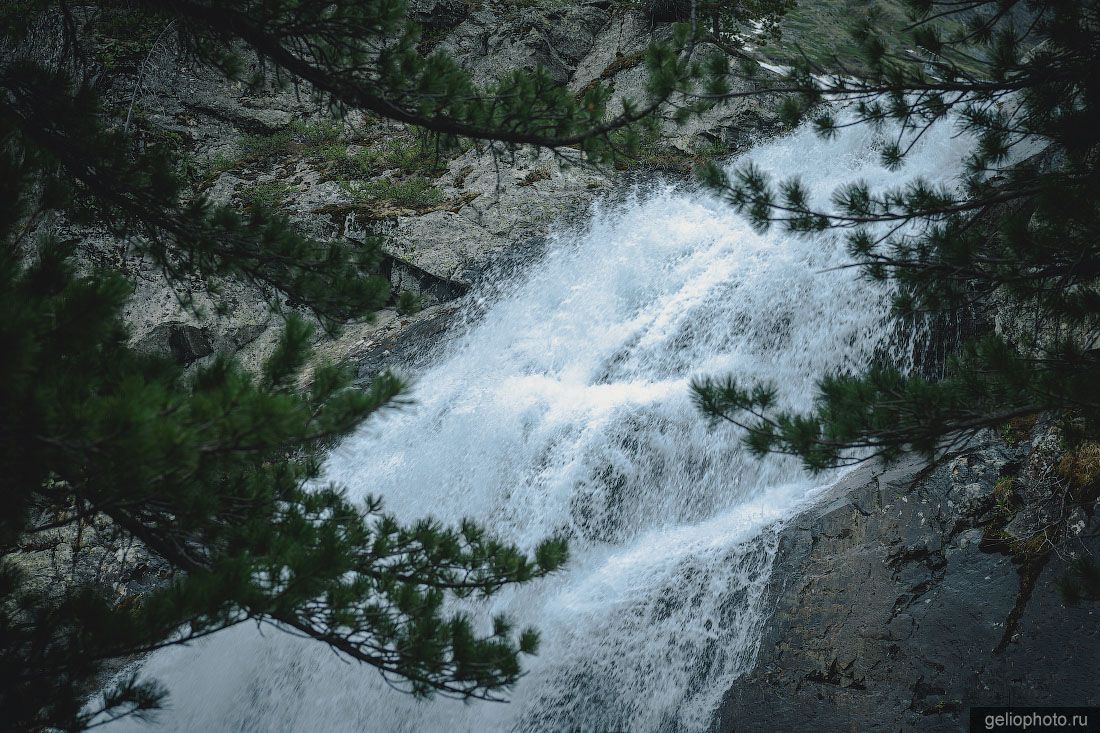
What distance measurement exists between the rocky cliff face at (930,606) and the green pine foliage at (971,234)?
40.1 inches

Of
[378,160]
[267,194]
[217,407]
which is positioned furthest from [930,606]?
[267,194]

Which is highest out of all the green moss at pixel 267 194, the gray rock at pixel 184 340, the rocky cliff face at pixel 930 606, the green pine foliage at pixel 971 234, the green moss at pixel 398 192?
the green moss at pixel 267 194

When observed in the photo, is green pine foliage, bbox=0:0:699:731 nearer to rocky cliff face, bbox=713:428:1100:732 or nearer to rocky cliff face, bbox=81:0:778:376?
rocky cliff face, bbox=713:428:1100:732

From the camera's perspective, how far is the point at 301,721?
19.4ft

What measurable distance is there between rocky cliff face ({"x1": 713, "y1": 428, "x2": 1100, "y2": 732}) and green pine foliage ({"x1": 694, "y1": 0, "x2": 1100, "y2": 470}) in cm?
102

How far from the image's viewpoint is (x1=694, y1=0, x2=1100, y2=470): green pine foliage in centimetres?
325

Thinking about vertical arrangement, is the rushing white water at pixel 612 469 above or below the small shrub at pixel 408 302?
below

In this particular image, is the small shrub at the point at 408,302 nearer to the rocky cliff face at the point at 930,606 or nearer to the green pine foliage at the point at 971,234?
the green pine foliage at the point at 971,234

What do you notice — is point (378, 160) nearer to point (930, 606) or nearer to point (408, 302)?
point (408, 302)

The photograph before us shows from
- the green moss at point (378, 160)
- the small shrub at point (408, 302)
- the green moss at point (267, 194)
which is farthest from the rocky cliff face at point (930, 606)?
the green moss at point (267, 194)

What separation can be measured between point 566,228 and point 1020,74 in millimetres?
7699

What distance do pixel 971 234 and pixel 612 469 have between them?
403cm

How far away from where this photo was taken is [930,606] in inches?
185

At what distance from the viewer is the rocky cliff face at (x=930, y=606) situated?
413 centimetres
